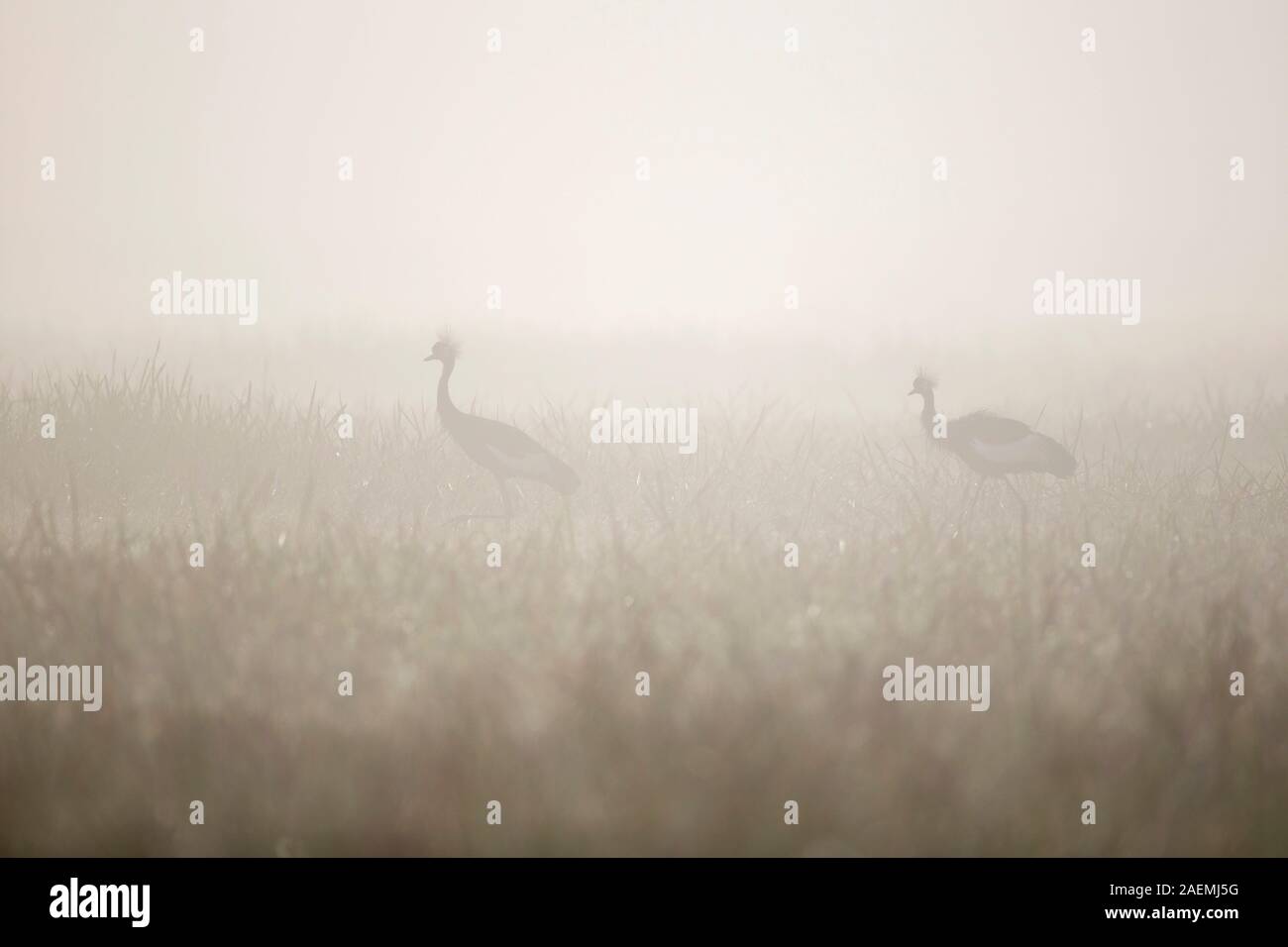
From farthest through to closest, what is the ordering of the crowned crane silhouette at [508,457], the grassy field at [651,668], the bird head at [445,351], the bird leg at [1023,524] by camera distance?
the bird head at [445,351] → the crowned crane silhouette at [508,457] → the bird leg at [1023,524] → the grassy field at [651,668]

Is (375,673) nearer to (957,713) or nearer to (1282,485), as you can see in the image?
(957,713)

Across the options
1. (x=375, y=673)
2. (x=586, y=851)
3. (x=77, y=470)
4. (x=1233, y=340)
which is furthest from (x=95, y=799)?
(x=1233, y=340)

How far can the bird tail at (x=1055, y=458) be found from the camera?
6066 mm

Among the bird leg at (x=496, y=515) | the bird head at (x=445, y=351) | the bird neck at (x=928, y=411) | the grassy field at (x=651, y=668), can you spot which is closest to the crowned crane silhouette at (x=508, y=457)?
the bird leg at (x=496, y=515)

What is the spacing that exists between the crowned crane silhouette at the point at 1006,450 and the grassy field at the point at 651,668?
156mm

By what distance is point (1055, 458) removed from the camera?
20.0 feet

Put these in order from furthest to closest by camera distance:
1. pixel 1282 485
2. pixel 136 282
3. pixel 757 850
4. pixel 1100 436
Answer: pixel 136 282, pixel 1100 436, pixel 1282 485, pixel 757 850

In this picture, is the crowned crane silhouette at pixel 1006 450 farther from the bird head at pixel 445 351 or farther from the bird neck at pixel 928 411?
the bird head at pixel 445 351

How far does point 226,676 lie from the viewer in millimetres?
4160

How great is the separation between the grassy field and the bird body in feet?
0.53

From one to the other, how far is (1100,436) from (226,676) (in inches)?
245

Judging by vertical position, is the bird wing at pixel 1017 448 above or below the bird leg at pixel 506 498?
above

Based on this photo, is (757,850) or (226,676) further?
(226,676)
